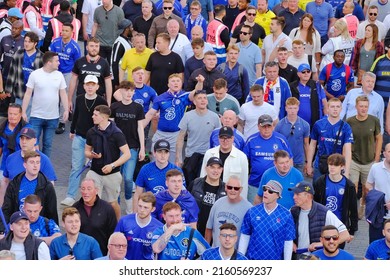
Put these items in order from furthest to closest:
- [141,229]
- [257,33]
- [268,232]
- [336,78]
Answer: [257,33]
[336,78]
[141,229]
[268,232]

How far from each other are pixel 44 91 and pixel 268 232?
533 cm

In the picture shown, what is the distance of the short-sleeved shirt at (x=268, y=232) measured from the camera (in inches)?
549

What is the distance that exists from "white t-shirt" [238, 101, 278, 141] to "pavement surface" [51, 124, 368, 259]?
1920mm

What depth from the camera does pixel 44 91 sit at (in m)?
18.0

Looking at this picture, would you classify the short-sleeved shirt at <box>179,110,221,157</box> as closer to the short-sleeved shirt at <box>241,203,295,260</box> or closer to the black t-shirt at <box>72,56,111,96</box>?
the black t-shirt at <box>72,56,111,96</box>

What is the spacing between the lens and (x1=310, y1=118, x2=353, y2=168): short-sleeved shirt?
55.2 ft

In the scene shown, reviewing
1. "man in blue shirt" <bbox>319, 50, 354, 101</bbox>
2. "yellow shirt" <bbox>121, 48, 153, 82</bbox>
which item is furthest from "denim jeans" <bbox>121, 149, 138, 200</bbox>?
"man in blue shirt" <bbox>319, 50, 354, 101</bbox>

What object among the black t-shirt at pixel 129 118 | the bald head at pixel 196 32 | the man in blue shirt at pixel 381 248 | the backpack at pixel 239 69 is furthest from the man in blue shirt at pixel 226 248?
the bald head at pixel 196 32

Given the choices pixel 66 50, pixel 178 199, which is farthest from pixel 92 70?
pixel 178 199

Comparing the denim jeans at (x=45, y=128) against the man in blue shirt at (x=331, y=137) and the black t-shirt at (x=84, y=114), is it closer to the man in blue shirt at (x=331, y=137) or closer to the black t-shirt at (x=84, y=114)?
the black t-shirt at (x=84, y=114)

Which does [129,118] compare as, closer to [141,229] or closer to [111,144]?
[111,144]

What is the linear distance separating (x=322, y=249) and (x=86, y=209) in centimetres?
283

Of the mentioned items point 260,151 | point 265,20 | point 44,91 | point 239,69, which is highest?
point 265,20

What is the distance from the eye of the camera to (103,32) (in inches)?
842
